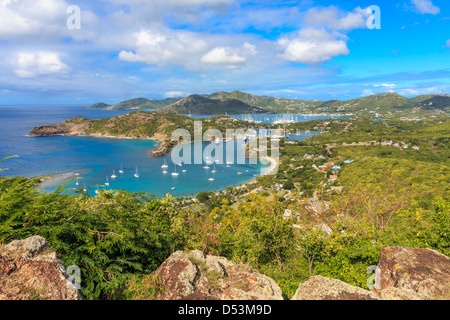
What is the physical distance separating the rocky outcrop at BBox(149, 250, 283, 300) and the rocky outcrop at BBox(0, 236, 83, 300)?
3.83 feet

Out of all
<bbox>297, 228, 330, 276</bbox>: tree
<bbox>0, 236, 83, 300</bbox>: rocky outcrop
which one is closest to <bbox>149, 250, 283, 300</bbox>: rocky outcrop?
<bbox>0, 236, 83, 300</bbox>: rocky outcrop

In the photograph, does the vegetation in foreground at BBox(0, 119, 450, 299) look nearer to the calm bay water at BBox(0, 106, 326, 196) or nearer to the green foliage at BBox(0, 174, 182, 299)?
the green foliage at BBox(0, 174, 182, 299)

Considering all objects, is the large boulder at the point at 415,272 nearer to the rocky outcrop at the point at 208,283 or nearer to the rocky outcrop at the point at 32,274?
the rocky outcrop at the point at 208,283

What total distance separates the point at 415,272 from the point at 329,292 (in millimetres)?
2269

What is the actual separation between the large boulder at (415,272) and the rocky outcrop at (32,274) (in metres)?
4.83

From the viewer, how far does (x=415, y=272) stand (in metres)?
4.15

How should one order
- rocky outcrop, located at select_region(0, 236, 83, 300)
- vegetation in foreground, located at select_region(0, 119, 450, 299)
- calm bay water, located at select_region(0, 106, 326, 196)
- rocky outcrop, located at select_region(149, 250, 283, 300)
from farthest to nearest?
calm bay water, located at select_region(0, 106, 326, 196) → vegetation in foreground, located at select_region(0, 119, 450, 299) → rocky outcrop, located at select_region(149, 250, 283, 300) → rocky outcrop, located at select_region(0, 236, 83, 300)

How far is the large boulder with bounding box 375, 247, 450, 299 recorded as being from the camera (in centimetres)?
377

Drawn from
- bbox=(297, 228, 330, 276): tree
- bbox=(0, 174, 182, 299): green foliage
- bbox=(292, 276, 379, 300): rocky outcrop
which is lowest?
bbox=(297, 228, 330, 276): tree

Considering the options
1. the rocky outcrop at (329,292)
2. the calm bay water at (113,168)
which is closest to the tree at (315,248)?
the rocky outcrop at (329,292)

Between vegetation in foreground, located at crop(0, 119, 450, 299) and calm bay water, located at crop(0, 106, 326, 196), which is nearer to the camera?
vegetation in foreground, located at crop(0, 119, 450, 299)

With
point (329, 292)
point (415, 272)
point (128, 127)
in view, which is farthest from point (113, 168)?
point (415, 272)

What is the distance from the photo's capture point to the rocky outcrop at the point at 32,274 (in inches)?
104

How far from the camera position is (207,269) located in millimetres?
3756
